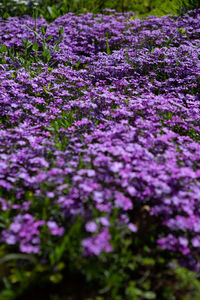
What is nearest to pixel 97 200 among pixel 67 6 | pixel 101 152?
pixel 101 152

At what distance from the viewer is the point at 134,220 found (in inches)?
117

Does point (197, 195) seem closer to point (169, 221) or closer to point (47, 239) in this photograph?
point (169, 221)

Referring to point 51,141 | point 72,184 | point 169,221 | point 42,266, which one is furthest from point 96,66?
point 42,266

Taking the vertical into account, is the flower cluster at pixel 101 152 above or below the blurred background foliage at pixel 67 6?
below

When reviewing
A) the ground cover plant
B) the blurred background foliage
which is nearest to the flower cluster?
the ground cover plant

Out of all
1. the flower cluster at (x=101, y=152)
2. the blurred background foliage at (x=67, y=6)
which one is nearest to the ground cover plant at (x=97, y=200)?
the flower cluster at (x=101, y=152)

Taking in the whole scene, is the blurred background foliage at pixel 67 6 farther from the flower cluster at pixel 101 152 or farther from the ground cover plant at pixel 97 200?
the ground cover plant at pixel 97 200

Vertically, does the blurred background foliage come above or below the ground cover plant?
above

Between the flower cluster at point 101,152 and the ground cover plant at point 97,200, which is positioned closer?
the ground cover plant at point 97,200

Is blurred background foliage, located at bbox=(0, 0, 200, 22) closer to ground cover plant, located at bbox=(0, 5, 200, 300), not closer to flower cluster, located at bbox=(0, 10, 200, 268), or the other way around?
flower cluster, located at bbox=(0, 10, 200, 268)

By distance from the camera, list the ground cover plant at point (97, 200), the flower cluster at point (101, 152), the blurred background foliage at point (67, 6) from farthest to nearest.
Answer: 1. the blurred background foliage at point (67, 6)
2. the flower cluster at point (101, 152)
3. the ground cover plant at point (97, 200)

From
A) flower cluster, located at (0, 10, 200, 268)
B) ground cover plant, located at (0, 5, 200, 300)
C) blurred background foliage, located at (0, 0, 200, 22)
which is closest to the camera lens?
ground cover plant, located at (0, 5, 200, 300)

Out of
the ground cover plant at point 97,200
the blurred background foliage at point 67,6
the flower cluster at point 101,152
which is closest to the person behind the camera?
the ground cover plant at point 97,200

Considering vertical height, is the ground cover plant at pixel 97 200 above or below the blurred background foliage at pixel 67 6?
below
